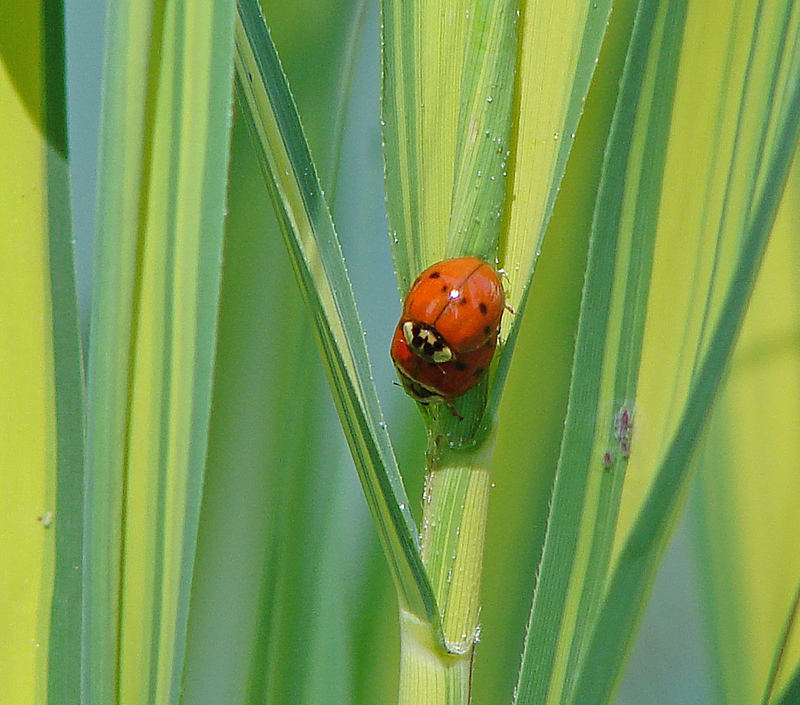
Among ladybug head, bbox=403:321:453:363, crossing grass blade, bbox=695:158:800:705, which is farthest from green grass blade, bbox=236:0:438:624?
crossing grass blade, bbox=695:158:800:705

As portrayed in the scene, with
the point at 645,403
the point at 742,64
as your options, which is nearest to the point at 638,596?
the point at 645,403

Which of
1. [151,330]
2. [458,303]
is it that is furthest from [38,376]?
[458,303]

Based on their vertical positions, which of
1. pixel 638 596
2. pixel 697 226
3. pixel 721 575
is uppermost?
pixel 697 226

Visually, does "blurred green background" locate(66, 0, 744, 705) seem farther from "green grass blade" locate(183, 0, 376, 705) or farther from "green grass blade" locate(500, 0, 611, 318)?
"green grass blade" locate(500, 0, 611, 318)

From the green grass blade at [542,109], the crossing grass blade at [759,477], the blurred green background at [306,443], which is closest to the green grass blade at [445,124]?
the green grass blade at [542,109]

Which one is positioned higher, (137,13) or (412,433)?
(137,13)

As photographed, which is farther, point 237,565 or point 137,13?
point 237,565

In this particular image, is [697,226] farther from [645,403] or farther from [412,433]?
[412,433]
